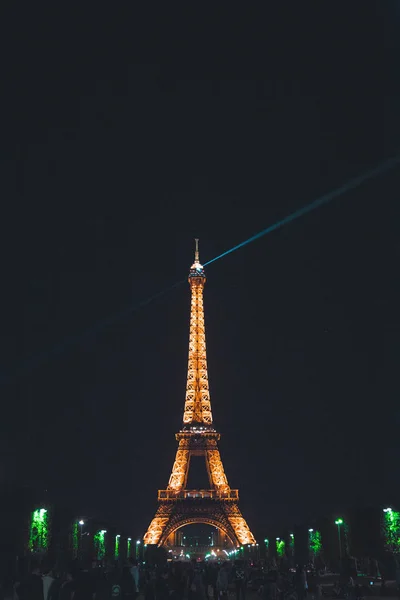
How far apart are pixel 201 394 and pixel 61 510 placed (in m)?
31.5

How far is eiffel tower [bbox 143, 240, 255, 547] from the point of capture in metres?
76.8

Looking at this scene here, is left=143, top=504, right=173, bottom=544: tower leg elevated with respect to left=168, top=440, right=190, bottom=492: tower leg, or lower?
lower

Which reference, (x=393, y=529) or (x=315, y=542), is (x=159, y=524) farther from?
(x=393, y=529)

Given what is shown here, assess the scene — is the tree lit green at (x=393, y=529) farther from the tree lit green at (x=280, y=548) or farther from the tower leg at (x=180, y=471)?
the tower leg at (x=180, y=471)

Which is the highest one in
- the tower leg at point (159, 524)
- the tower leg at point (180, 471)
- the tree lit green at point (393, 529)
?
the tower leg at point (180, 471)

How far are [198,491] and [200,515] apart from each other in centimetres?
328

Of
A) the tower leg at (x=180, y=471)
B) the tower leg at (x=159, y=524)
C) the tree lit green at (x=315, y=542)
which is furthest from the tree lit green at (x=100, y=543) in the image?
the tree lit green at (x=315, y=542)

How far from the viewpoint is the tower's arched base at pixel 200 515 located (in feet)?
251

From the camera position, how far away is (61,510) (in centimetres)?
5803

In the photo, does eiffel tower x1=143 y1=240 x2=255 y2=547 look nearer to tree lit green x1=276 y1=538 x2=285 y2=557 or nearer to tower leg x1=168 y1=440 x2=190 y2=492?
tower leg x1=168 y1=440 x2=190 y2=492

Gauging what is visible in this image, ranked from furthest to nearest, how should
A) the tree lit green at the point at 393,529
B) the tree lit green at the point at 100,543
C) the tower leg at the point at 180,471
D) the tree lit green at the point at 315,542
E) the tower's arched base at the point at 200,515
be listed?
the tower leg at the point at 180,471, the tower's arched base at the point at 200,515, the tree lit green at the point at 100,543, the tree lit green at the point at 315,542, the tree lit green at the point at 393,529

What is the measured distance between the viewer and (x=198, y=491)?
80312 millimetres

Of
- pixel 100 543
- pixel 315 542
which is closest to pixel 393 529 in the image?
pixel 315 542

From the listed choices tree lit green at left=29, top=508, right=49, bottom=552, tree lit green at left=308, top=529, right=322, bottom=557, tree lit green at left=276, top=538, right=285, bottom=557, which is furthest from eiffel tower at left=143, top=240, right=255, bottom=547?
tree lit green at left=29, top=508, right=49, bottom=552
